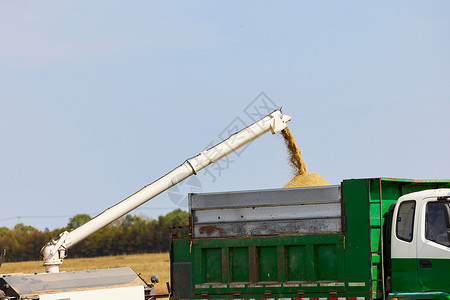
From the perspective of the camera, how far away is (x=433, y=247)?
1068 centimetres

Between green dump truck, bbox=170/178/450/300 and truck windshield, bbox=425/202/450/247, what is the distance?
0.6 inches

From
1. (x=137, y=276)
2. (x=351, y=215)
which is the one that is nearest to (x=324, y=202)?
(x=351, y=215)

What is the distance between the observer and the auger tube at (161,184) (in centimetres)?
1504

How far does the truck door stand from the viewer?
10578 mm

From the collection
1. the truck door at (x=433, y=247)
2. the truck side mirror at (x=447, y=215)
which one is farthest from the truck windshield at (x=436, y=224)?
the truck side mirror at (x=447, y=215)

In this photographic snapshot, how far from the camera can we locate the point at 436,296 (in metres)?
10.6

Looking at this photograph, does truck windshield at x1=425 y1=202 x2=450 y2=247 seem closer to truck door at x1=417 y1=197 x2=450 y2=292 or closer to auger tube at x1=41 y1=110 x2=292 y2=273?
truck door at x1=417 y1=197 x2=450 y2=292

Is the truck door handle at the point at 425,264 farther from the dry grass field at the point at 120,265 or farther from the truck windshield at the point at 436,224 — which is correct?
the dry grass field at the point at 120,265

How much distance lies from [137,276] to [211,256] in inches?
58.8

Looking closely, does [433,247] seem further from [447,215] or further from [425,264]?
[447,215]

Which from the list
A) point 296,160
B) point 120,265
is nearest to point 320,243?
point 296,160

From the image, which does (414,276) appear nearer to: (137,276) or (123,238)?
(137,276)

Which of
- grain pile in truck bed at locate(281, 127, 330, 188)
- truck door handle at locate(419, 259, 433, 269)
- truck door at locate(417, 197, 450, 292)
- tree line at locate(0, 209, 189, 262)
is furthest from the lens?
tree line at locate(0, 209, 189, 262)

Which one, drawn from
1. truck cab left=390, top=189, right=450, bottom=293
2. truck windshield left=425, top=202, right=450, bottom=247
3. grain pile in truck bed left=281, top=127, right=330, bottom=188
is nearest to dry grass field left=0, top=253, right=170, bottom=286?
grain pile in truck bed left=281, top=127, right=330, bottom=188
